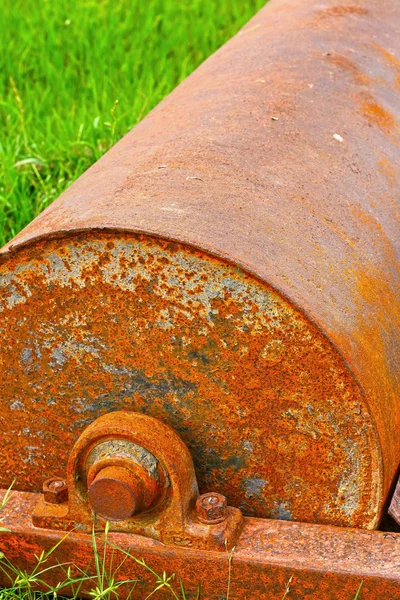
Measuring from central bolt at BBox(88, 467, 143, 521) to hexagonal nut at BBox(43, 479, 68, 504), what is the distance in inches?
4.8

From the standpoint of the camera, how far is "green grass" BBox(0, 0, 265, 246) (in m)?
3.79

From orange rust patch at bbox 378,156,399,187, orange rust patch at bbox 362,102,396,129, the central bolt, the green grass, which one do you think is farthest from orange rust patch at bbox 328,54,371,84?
the green grass

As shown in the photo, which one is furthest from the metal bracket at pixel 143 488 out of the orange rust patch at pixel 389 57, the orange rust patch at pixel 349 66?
the orange rust patch at pixel 389 57

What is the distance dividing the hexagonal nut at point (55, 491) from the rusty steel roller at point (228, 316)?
0.24 feet

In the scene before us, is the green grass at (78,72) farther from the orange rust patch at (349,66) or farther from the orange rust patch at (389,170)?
the orange rust patch at (389,170)

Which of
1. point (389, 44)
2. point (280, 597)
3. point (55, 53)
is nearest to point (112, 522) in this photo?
point (280, 597)

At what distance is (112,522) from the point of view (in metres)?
1.78

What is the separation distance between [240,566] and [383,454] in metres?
0.33

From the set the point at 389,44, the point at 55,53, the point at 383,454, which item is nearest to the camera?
the point at 383,454

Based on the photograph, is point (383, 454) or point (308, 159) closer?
point (383, 454)

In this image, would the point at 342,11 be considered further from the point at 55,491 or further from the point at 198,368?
the point at 55,491

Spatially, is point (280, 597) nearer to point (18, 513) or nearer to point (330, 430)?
point (330, 430)

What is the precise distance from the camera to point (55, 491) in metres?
1.80

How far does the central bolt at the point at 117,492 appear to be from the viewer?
1669 millimetres
